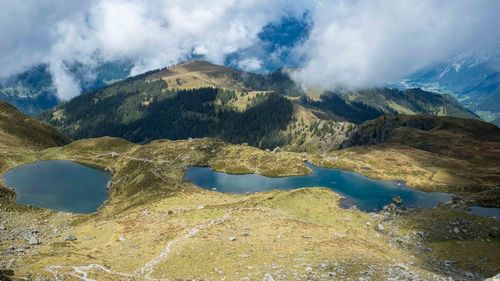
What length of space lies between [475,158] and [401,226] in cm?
13092

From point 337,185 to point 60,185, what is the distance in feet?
276

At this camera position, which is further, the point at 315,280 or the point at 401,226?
the point at 401,226

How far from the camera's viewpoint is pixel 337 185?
142000 millimetres

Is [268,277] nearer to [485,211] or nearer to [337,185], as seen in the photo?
[485,211]

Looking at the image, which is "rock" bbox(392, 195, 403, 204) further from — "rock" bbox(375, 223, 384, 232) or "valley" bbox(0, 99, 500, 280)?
"rock" bbox(375, 223, 384, 232)

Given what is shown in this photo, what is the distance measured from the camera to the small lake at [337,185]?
12112cm

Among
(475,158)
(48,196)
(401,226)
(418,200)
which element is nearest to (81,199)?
(48,196)

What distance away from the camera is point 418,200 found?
123938mm

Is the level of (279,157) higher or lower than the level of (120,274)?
higher

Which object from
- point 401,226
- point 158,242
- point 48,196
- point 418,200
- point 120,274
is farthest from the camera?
point 418,200

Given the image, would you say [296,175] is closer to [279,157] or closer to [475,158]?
[279,157]

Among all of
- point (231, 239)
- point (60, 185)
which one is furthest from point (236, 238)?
point (60, 185)

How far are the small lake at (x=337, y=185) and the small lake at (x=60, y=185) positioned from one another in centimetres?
3117

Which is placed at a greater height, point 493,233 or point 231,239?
point 231,239
